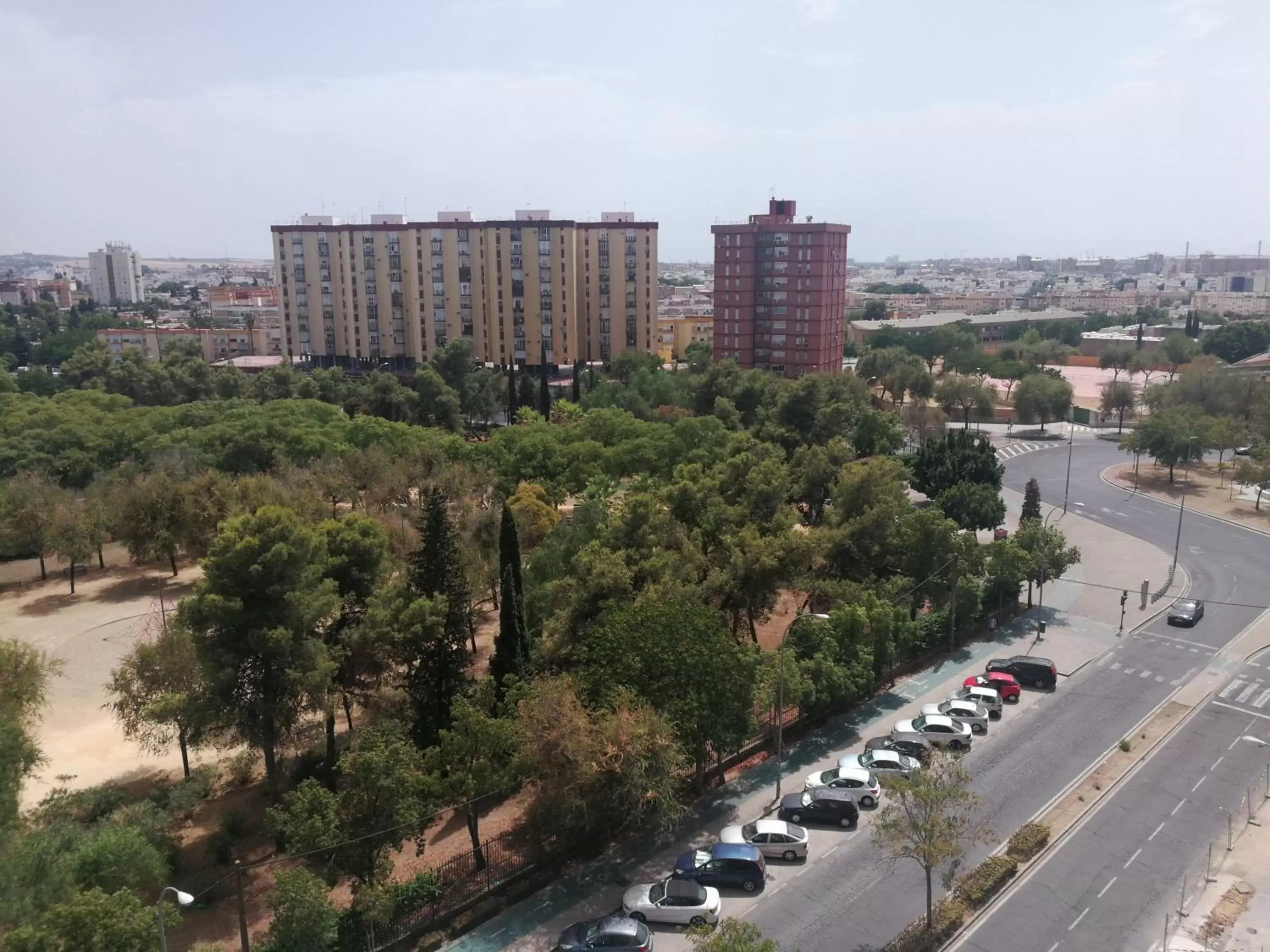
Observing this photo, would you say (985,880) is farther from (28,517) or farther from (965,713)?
(28,517)

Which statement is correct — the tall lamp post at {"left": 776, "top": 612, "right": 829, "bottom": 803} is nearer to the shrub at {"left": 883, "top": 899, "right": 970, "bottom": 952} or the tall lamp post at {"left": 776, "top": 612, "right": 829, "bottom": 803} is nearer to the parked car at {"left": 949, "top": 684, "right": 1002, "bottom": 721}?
the shrub at {"left": 883, "top": 899, "right": 970, "bottom": 952}

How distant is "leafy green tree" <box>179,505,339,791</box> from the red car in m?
18.2

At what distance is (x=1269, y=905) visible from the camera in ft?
58.6

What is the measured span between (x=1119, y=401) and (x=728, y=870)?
6371 cm

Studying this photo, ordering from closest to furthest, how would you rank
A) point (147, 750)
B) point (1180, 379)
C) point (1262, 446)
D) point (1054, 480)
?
point (147, 750)
point (1262, 446)
point (1054, 480)
point (1180, 379)

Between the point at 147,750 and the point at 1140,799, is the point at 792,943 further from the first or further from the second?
the point at 147,750

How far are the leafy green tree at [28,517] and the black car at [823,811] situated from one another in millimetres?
32302

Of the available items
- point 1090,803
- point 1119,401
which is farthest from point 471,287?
point 1090,803

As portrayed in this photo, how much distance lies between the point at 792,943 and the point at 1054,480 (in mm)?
43911

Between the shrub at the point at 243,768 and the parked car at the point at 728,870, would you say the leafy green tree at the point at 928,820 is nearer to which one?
the parked car at the point at 728,870

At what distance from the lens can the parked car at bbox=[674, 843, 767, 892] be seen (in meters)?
18.5

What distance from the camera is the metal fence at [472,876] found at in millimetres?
17422

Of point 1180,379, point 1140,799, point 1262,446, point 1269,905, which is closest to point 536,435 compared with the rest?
point 1140,799

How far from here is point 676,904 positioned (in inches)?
692
